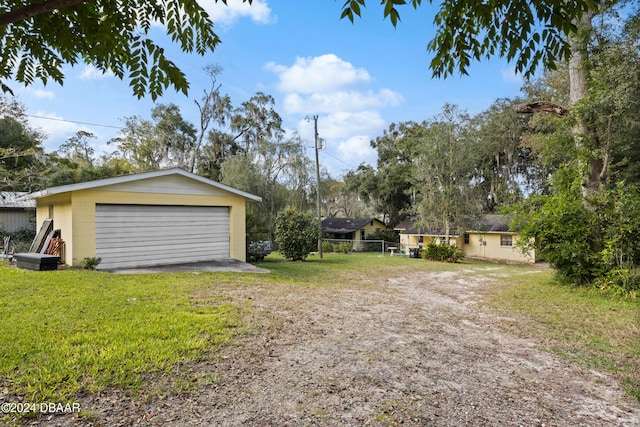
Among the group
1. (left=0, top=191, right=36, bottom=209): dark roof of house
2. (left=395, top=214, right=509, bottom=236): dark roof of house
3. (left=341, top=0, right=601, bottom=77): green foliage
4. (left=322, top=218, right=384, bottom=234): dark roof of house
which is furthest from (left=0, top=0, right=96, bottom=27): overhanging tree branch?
(left=322, top=218, right=384, bottom=234): dark roof of house

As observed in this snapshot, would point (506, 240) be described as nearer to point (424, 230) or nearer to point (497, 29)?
point (424, 230)

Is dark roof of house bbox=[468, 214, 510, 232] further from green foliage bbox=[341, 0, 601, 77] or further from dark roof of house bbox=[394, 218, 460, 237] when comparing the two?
green foliage bbox=[341, 0, 601, 77]

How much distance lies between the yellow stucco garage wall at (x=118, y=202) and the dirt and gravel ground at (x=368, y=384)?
21.9 feet

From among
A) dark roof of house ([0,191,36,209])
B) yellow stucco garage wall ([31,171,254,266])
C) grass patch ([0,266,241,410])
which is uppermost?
dark roof of house ([0,191,36,209])

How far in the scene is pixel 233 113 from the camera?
3128 centimetres

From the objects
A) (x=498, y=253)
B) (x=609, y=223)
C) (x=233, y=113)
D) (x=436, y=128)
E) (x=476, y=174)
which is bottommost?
(x=498, y=253)

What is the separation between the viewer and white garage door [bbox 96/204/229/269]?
961 centimetres

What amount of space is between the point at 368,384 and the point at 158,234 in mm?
9179

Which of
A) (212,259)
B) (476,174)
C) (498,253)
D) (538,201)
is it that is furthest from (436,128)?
(212,259)

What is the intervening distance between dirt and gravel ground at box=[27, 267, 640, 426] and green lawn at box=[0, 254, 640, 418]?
31 cm

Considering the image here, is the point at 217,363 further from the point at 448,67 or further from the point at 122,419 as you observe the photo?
the point at 448,67

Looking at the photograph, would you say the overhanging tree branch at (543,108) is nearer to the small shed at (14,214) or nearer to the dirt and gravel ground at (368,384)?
the dirt and gravel ground at (368,384)

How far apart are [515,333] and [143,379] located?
16.2 feet

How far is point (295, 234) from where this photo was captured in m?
15.1
